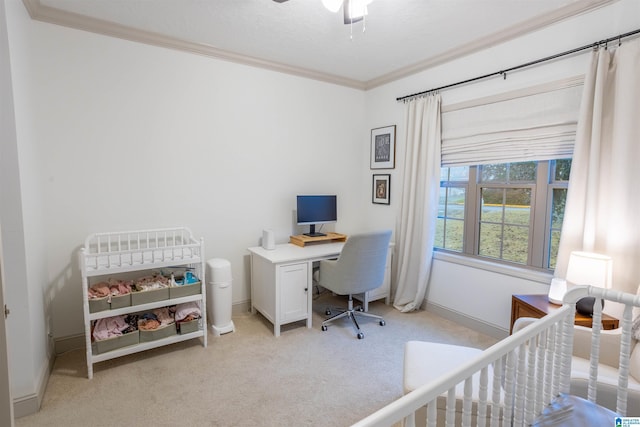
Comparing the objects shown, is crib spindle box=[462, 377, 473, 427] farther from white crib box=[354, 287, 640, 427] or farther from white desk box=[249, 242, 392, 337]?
white desk box=[249, 242, 392, 337]

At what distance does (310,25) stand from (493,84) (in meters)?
1.59

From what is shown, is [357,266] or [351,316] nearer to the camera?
[357,266]

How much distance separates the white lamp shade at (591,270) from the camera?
73.6 inches

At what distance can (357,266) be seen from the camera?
281cm

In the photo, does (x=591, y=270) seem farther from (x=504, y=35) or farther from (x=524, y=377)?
(x=504, y=35)

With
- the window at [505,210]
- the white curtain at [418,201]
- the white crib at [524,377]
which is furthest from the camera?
the white curtain at [418,201]

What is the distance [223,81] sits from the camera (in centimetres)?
304

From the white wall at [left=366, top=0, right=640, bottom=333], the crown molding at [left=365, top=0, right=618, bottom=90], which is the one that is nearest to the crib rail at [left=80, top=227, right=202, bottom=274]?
the white wall at [left=366, top=0, right=640, bottom=333]

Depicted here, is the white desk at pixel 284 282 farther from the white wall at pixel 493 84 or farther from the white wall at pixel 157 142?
the white wall at pixel 493 84

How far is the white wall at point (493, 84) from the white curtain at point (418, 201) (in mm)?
149

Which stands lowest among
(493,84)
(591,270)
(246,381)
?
(246,381)

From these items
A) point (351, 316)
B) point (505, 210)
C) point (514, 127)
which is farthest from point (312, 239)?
point (514, 127)

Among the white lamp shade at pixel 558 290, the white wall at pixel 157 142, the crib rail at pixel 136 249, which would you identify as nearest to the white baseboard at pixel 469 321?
the white lamp shade at pixel 558 290

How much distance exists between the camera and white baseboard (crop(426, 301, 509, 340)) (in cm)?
280
